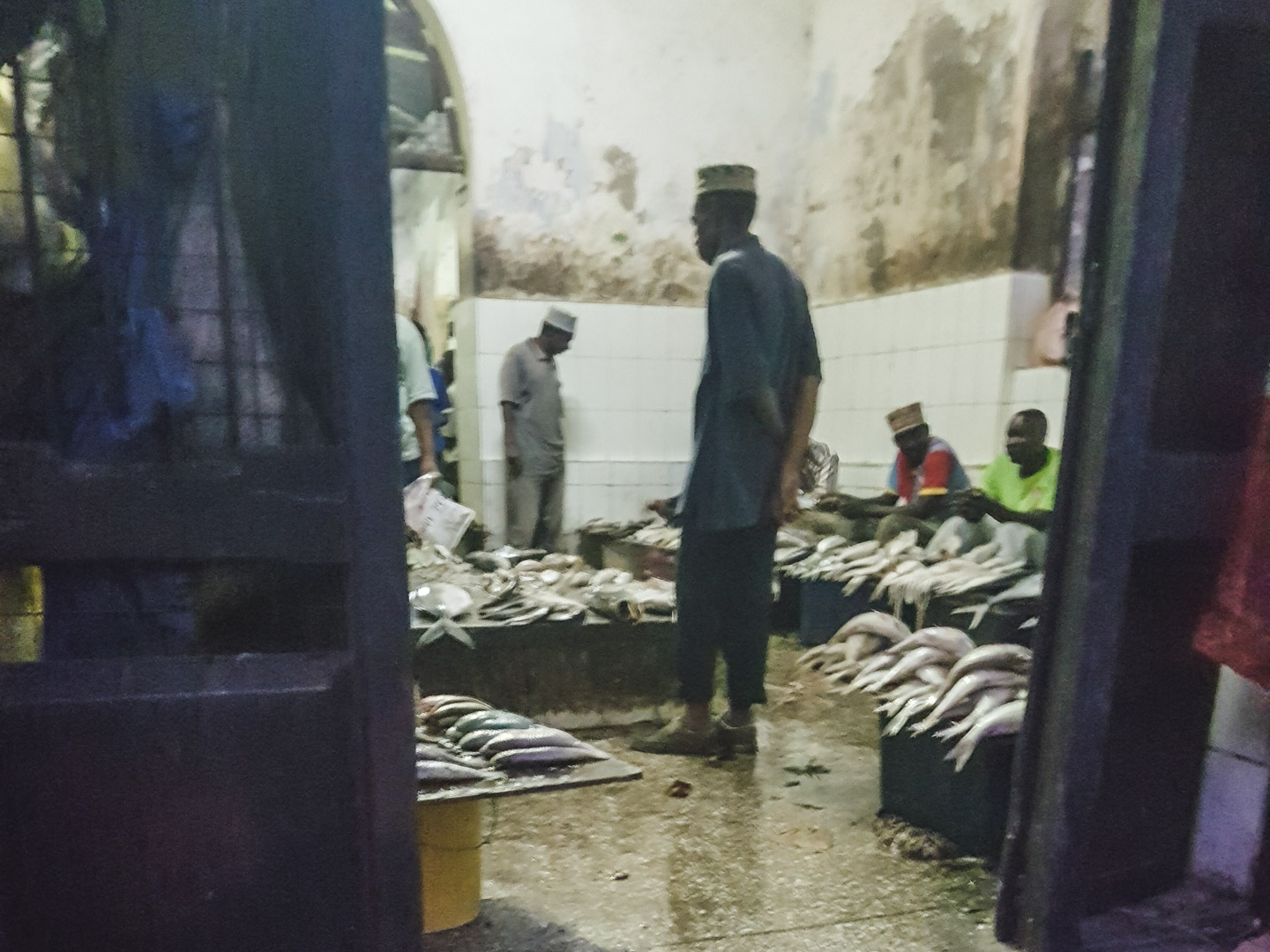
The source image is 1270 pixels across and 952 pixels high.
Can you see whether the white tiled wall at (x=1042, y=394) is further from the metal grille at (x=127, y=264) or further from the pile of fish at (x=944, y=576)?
the metal grille at (x=127, y=264)

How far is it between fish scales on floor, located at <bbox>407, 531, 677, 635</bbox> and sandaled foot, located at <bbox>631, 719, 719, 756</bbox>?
1.93 feet

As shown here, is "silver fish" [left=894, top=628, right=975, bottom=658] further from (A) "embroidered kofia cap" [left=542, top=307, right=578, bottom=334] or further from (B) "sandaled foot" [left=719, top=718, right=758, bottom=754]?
(A) "embroidered kofia cap" [left=542, top=307, right=578, bottom=334]

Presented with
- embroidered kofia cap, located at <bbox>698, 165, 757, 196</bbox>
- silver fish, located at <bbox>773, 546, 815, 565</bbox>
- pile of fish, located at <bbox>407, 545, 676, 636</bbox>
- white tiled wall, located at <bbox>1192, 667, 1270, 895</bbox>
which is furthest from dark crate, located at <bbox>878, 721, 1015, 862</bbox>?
silver fish, located at <bbox>773, 546, 815, 565</bbox>

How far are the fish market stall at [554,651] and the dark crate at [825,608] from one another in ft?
4.79

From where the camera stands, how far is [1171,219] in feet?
5.91

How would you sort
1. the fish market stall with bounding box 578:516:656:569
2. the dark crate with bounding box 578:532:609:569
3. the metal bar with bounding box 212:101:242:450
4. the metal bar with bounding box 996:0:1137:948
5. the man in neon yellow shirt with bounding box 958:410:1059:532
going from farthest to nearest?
the dark crate with bounding box 578:532:609:569
the fish market stall with bounding box 578:516:656:569
the man in neon yellow shirt with bounding box 958:410:1059:532
the metal bar with bounding box 996:0:1137:948
the metal bar with bounding box 212:101:242:450

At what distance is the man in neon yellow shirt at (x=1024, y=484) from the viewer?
4.44m

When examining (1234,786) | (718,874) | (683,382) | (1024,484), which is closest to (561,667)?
(718,874)

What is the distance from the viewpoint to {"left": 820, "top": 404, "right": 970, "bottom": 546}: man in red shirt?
203 inches

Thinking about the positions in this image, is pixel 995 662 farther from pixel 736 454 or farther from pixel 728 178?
pixel 728 178

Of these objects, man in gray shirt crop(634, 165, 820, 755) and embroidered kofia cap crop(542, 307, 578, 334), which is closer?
man in gray shirt crop(634, 165, 820, 755)

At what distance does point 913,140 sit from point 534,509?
4459mm

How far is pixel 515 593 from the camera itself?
4266mm

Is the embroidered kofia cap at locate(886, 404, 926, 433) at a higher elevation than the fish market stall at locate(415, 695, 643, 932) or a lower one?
higher
